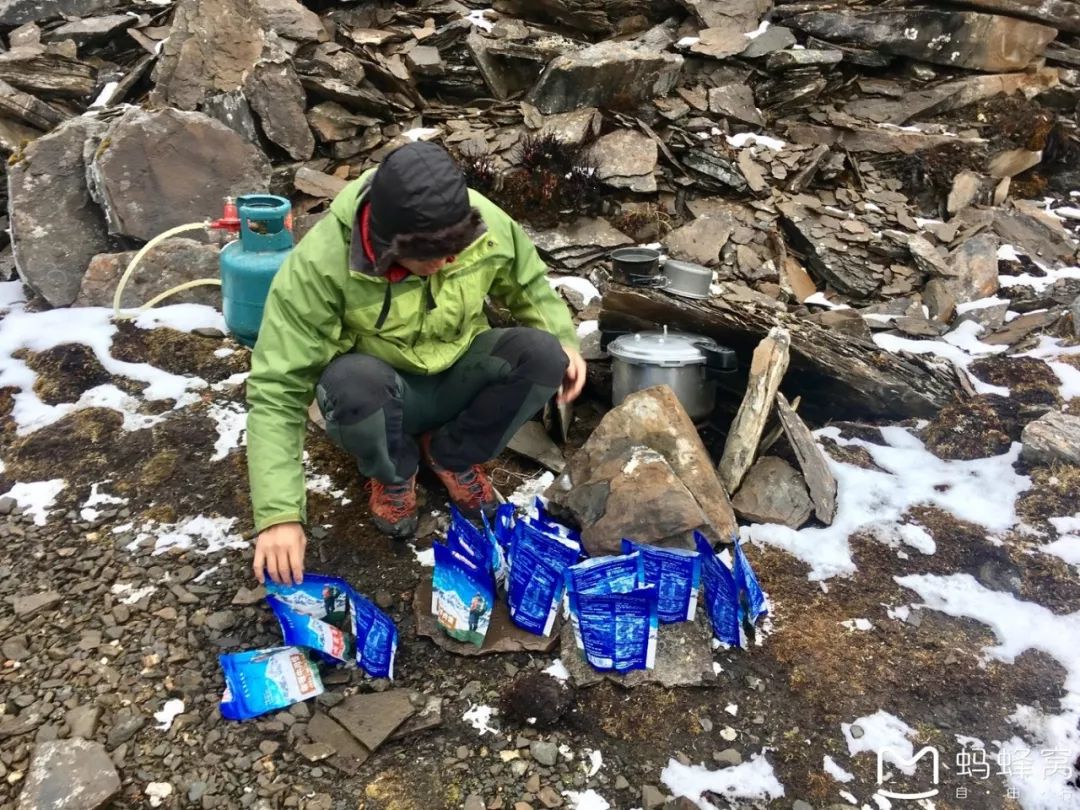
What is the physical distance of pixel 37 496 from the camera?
3.28 metres

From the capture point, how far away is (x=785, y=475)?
336 cm

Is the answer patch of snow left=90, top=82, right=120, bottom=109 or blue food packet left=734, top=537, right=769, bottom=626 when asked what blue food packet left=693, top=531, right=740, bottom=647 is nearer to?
blue food packet left=734, top=537, right=769, bottom=626

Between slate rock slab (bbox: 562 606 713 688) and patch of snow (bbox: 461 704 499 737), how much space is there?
1.00 feet

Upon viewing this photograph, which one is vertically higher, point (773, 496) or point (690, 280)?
point (690, 280)

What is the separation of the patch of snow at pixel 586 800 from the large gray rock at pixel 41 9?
794cm

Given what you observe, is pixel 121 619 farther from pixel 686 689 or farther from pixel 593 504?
pixel 686 689

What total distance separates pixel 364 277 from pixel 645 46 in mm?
5876

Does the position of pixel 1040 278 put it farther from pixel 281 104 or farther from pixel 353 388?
pixel 281 104

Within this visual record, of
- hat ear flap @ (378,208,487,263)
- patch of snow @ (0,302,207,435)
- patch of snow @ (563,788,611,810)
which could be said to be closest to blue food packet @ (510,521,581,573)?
patch of snow @ (563,788,611,810)

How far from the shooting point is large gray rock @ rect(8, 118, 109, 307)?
475 cm

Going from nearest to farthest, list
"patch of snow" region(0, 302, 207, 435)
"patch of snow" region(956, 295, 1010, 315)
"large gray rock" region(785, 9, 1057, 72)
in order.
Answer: "patch of snow" region(0, 302, 207, 435) < "patch of snow" region(956, 295, 1010, 315) < "large gray rock" region(785, 9, 1057, 72)

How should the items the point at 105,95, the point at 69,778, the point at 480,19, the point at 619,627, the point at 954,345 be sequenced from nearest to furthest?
1. the point at 69,778
2. the point at 619,627
3. the point at 954,345
4. the point at 105,95
5. the point at 480,19

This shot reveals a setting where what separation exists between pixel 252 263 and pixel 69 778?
2.30 metres

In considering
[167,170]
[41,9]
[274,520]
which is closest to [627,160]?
[167,170]
